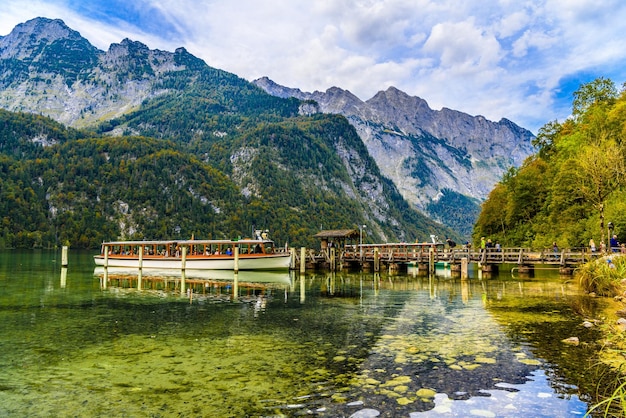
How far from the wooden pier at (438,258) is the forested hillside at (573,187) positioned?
13.4 feet

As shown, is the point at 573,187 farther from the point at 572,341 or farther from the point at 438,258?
the point at 572,341

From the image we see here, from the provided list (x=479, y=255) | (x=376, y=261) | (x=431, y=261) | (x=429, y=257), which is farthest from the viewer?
(x=376, y=261)

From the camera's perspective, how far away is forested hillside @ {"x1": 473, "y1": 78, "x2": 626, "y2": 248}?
148ft

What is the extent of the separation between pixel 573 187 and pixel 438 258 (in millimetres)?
19548

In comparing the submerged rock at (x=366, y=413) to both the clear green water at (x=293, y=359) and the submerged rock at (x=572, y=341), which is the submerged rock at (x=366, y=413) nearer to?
the clear green water at (x=293, y=359)

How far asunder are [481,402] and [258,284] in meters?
29.9

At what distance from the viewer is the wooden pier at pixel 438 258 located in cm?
4328

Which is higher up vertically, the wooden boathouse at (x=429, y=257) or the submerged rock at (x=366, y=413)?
the wooden boathouse at (x=429, y=257)

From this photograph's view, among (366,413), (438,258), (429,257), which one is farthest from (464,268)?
(366,413)

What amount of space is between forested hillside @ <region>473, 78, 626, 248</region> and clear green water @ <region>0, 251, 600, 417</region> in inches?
1031

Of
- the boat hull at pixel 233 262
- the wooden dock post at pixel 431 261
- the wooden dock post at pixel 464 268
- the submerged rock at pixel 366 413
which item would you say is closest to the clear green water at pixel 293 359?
the submerged rock at pixel 366 413

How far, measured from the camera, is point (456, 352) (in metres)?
13.4

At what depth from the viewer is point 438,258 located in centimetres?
5250

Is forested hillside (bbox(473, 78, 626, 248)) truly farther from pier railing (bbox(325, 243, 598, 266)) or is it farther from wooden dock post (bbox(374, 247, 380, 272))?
wooden dock post (bbox(374, 247, 380, 272))
